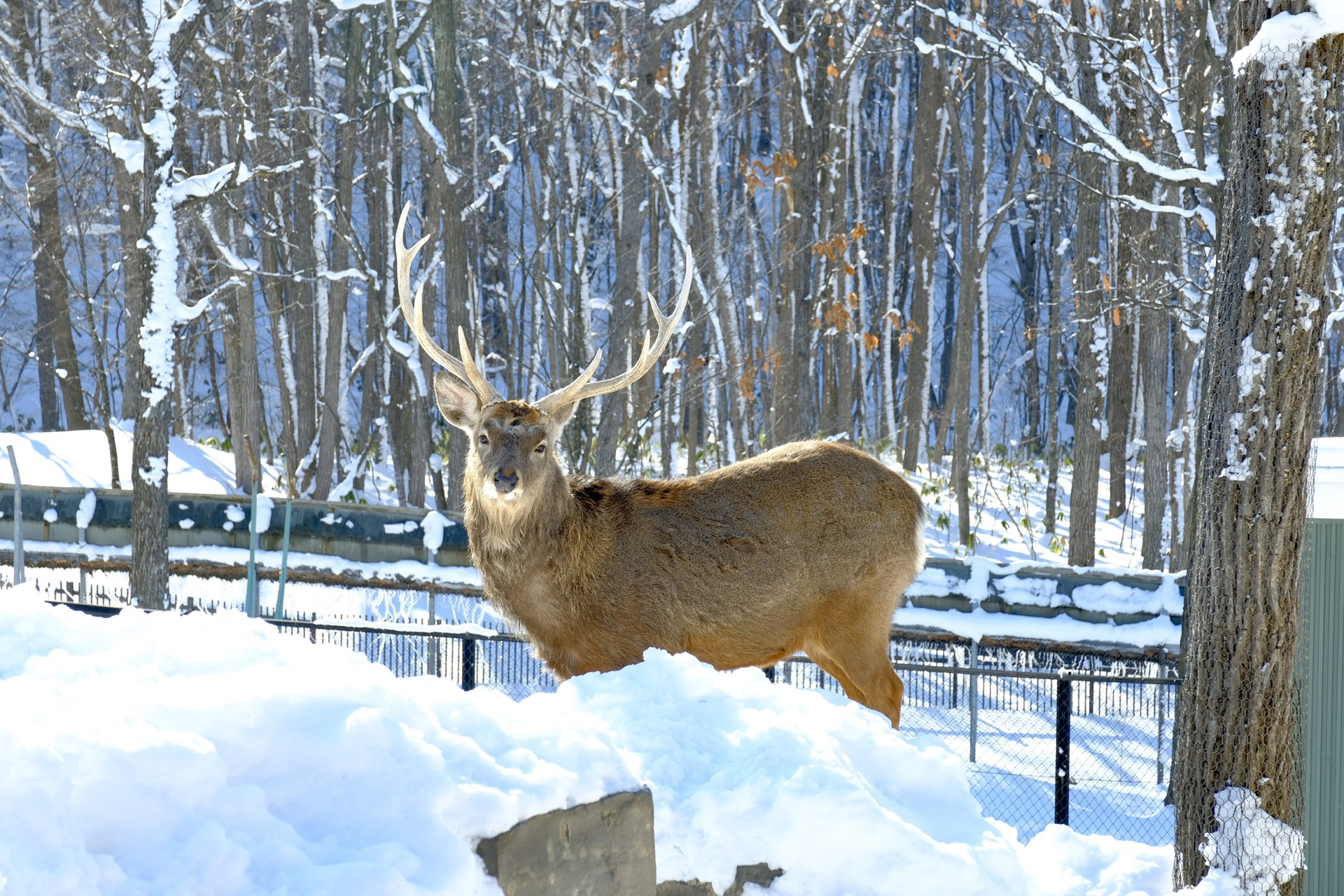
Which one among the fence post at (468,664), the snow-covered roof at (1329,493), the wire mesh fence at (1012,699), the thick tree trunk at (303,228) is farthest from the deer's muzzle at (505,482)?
the thick tree trunk at (303,228)

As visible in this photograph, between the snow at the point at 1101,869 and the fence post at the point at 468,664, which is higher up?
the fence post at the point at 468,664

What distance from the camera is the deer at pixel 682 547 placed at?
21.4ft

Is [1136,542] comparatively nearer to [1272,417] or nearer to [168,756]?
[1272,417]

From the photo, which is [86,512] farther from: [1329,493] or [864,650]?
[1329,493]

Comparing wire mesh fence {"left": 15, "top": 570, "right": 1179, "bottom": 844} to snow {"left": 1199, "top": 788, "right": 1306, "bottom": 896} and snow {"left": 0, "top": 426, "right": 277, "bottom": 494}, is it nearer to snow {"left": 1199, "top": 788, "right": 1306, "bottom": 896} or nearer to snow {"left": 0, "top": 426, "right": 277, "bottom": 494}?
snow {"left": 1199, "top": 788, "right": 1306, "bottom": 896}

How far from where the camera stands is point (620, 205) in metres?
15.7

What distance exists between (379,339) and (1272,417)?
14.9 meters

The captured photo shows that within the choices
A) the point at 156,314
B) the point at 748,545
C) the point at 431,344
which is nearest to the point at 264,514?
the point at 156,314

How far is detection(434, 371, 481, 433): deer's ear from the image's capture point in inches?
271

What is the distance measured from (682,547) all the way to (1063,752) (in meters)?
2.44

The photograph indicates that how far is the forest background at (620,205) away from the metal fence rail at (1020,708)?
223 centimetres

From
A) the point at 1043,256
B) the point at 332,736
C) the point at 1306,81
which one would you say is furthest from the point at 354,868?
the point at 1043,256

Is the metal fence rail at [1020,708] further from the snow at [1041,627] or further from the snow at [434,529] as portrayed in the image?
the snow at [434,529]

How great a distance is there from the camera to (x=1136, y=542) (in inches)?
738
